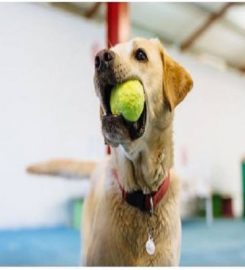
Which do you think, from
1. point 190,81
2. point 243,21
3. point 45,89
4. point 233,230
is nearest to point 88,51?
point 45,89

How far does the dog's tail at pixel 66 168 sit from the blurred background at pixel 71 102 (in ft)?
0.74

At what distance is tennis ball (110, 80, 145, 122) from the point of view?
101 centimetres

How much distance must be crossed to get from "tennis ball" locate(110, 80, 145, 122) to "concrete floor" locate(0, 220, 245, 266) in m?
1.17

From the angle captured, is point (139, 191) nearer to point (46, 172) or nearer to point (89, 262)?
point (89, 262)

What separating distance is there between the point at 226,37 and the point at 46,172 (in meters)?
1.89

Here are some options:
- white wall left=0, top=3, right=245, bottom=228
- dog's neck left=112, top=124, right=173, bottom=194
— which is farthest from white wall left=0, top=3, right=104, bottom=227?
dog's neck left=112, top=124, right=173, bottom=194

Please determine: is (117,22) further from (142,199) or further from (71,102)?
(142,199)

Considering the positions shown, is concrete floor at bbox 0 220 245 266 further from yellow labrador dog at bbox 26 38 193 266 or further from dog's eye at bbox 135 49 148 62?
dog's eye at bbox 135 49 148 62

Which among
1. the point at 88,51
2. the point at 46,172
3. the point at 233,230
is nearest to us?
the point at 46,172

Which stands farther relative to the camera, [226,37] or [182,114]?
[182,114]

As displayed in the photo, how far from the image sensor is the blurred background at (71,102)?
213 centimetres

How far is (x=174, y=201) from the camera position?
118 cm

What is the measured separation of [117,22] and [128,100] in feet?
4.58

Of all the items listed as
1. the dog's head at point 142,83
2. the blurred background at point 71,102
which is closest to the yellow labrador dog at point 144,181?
the dog's head at point 142,83
